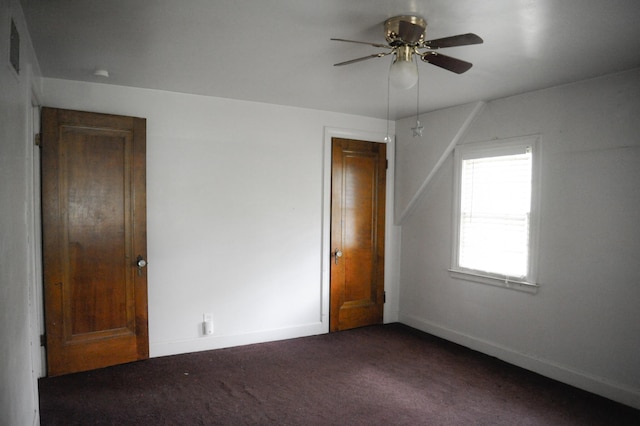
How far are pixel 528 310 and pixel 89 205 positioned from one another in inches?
158

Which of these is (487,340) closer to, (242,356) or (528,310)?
(528,310)

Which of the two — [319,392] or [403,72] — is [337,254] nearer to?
[319,392]

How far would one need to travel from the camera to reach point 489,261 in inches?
154

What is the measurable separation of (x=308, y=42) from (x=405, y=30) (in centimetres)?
75

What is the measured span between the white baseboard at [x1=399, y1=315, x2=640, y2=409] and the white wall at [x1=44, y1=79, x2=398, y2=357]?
1.41 metres

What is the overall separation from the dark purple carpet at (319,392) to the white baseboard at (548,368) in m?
0.07

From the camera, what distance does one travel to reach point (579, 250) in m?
3.22

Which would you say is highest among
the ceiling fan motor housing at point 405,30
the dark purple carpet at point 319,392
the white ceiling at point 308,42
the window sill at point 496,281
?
the white ceiling at point 308,42

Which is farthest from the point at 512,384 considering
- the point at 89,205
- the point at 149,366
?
the point at 89,205

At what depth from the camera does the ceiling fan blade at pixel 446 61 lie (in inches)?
88.3

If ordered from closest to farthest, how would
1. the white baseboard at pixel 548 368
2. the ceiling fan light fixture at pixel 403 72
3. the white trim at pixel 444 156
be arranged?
the ceiling fan light fixture at pixel 403 72 < the white baseboard at pixel 548 368 < the white trim at pixel 444 156

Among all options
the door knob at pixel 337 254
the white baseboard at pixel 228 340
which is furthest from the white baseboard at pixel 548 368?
the white baseboard at pixel 228 340

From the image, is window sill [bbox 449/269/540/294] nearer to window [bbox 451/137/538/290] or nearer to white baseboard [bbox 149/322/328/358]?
window [bbox 451/137/538/290]

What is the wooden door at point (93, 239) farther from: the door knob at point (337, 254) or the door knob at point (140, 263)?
the door knob at point (337, 254)
